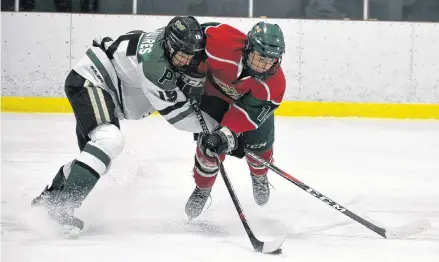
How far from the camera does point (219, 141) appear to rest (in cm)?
283

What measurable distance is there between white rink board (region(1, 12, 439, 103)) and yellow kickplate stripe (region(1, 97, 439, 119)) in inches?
3.4

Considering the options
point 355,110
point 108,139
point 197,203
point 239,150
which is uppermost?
point 108,139

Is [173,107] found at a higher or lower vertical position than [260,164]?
higher

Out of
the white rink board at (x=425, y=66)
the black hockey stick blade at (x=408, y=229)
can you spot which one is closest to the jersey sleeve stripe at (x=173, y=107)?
the black hockey stick blade at (x=408, y=229)

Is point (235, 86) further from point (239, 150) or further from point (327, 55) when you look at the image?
point (327, 55)

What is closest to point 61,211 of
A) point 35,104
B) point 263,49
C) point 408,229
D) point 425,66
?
point 263,49

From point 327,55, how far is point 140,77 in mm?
4205

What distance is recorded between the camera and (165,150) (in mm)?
4930

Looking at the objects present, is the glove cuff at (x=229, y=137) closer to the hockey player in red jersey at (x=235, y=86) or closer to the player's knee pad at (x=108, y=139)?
the hockey player in red jersey at (x=235, y=86)

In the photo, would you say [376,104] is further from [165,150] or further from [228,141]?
[228,141]

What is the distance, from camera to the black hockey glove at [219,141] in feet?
9.25

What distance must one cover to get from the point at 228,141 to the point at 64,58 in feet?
14.0

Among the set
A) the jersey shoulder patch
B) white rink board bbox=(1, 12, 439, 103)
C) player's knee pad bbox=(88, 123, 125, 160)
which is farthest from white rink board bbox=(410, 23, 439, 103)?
player's knee pad bbox=(88, 123, 125, 160)

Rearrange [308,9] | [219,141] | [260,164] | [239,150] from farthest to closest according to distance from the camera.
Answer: [308,9] < [260,164] < [239,150] < [219,141]
